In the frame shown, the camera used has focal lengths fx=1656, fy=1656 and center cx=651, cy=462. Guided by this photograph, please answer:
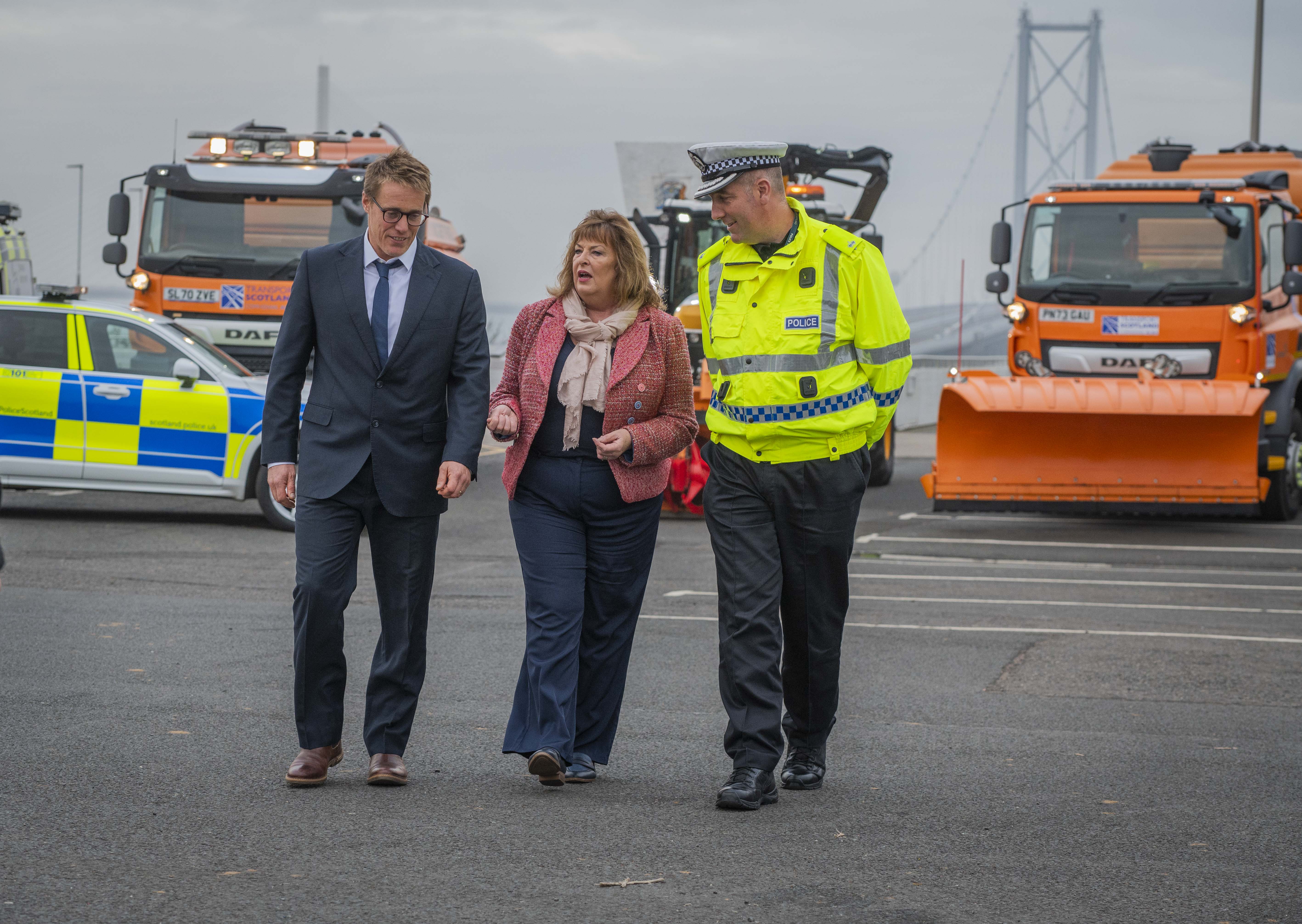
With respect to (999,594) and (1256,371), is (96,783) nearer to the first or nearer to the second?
(999,594)

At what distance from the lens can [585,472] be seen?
468 cm

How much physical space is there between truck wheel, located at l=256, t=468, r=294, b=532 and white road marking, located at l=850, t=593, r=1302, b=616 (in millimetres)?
4303

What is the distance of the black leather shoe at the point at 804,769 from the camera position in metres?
4.70

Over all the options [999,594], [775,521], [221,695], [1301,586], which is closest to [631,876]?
[775,521]

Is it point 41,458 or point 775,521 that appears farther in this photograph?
point 41,458

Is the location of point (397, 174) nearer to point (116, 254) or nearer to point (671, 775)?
point (671, 775)

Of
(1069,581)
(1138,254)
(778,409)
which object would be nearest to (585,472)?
(778,409)

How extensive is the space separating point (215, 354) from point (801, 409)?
793cm

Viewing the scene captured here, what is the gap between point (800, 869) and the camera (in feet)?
12.7

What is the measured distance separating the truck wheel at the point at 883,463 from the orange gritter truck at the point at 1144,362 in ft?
8.21

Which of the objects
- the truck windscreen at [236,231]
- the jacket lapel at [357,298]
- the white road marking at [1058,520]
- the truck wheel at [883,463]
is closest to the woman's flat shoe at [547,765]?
the jacket lapel at [357,298]

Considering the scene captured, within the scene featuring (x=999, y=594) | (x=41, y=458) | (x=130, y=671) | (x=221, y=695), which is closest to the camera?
(x=221, y=695)

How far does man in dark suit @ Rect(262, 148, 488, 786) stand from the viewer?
457cm

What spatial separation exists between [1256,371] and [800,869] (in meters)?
10.1
